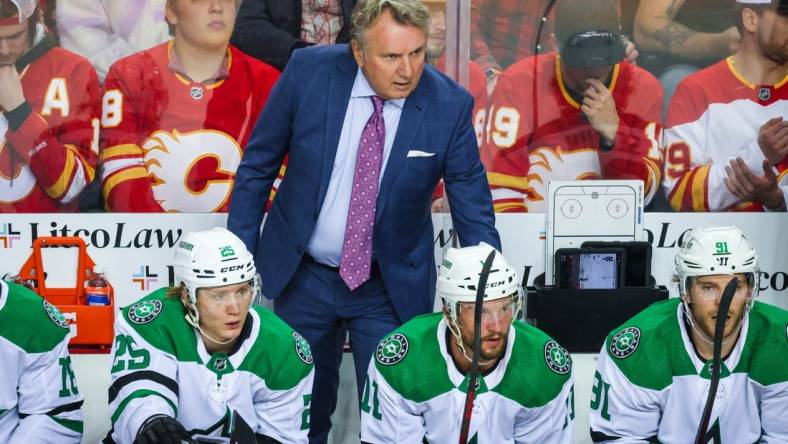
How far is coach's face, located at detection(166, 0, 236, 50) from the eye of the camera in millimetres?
4453

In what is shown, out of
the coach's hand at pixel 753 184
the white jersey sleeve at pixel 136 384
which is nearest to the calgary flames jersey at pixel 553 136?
the coach's hand at pixel 753 184

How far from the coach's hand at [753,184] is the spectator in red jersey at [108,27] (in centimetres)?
207

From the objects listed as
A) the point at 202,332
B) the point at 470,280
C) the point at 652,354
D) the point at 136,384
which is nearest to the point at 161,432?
the point at 136,384

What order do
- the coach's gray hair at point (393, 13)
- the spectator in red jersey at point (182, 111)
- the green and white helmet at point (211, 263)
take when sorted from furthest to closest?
the spectator in red jersey at point (182, 111) → the coach's gray hair at point (393, 13) → the green and white helmet at point (211, 263)

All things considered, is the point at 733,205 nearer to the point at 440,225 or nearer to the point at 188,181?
the point at 440,225

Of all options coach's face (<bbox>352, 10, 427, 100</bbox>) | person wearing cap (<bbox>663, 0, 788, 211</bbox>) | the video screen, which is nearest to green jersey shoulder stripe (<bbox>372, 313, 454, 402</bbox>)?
coach's face (<bbox>352, 10, 427, 100</bbox>)

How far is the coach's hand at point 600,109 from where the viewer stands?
179 inches

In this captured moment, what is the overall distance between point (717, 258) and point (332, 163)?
109 cm

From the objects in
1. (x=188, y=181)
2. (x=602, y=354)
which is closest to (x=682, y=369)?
(x=602, y=354)

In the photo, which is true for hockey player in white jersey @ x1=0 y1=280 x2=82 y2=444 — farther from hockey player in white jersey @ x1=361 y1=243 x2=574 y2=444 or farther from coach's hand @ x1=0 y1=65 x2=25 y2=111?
coach's hand @ x1=0 y1=65 x2=25 y2=111

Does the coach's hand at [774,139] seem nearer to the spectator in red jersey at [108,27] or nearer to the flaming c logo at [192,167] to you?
the flaming c logo at [192,167]

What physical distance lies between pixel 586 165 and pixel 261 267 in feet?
4.66

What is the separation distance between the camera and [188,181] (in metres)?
4.52

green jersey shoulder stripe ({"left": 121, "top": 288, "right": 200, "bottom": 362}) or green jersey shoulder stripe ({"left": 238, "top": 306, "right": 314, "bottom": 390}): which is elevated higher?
green jersey shoulder stripe ({"left": 121, "top": 288, "right": 200, "bottom": 362})
